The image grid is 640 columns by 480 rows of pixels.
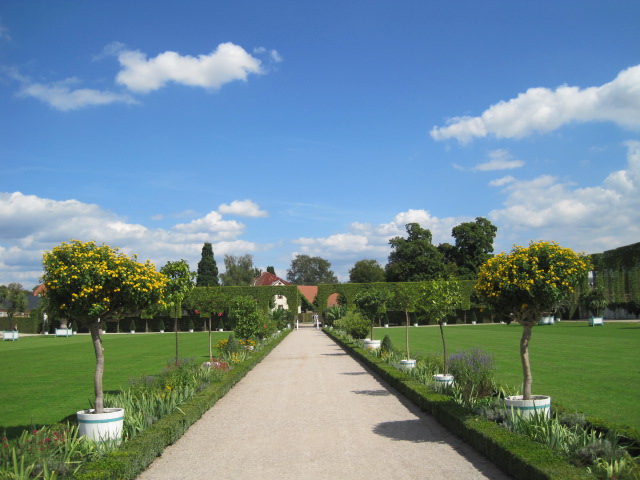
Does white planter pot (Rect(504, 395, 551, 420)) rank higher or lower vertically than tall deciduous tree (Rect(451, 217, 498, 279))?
lower

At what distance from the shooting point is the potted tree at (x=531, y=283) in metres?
7.71

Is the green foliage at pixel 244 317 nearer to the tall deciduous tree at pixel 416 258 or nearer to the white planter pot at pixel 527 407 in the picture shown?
the white planter pot at pixel 527 407

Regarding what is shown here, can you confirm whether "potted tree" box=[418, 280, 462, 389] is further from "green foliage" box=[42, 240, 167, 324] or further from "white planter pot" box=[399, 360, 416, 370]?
"green foliage" box=[42, 240, 167, 324]

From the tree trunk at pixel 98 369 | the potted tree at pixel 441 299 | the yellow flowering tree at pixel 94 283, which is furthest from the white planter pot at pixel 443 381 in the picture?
the tree trunk at pixel 98 369

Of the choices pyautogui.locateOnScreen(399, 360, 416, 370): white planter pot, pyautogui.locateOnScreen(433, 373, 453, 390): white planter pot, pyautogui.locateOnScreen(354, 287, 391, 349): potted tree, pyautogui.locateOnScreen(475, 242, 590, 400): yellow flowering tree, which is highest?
pyautogui.locateOnScreen(475, 242, 590, 400): yellow flowering tree

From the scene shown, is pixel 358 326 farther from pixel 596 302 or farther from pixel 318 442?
pixel 596 302

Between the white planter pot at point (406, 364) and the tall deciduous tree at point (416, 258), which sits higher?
the tall deciduous tree at point (416, 258)

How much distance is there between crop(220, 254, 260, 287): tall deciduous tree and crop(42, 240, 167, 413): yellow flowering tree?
82401mm

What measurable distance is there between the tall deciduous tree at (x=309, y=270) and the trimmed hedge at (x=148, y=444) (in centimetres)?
10464

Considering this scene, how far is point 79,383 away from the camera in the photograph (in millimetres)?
14898

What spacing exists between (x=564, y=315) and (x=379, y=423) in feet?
170

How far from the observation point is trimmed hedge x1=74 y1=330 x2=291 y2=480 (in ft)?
19.0

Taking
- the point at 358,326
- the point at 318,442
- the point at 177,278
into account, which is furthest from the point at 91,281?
the point at 358,326

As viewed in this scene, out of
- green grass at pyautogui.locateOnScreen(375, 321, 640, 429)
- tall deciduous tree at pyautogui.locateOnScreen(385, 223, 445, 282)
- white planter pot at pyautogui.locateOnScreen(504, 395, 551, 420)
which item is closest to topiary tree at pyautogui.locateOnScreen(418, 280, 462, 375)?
green grass at pyautogui.locateOnScreen(375, 321, 640, 429)
